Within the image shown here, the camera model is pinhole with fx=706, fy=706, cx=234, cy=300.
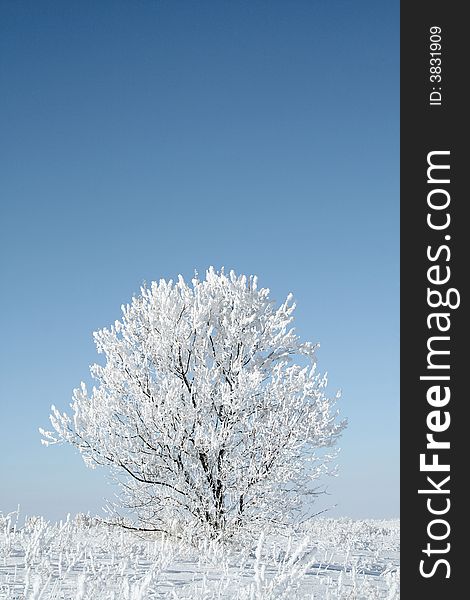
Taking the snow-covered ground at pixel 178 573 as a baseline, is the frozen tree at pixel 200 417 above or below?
above

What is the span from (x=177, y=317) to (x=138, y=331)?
2.48ft

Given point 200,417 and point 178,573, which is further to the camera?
point 200,417

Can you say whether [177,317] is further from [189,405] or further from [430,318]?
[430,318]

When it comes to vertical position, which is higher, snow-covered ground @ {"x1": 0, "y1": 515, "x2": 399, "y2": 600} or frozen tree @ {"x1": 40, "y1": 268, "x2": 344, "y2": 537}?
frozen tree @ {"x1": 40, "y1": 268, "x2": 344, "y2": 537}

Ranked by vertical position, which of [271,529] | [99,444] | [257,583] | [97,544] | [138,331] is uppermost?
[138,331]

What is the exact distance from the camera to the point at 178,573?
630 centimetres

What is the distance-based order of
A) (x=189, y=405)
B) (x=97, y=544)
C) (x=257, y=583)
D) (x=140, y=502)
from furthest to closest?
(x=140, y=502) → (x=189, y=405) → (x=97, y=544) → (x=257, y=583)

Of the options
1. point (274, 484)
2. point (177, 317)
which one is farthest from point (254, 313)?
point (274, 484)

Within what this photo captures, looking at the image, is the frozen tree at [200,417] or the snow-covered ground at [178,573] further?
the frozen tree at [200,417]

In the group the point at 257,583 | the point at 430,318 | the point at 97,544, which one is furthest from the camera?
the point at 97,544

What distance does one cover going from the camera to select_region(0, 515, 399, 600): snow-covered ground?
5.00 metres

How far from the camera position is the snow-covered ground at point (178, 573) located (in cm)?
500

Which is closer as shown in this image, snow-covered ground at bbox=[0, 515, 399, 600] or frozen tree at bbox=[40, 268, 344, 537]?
snow-covered ground at bbox=[0, 515, 399, 600]

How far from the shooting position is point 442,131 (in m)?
5.39
